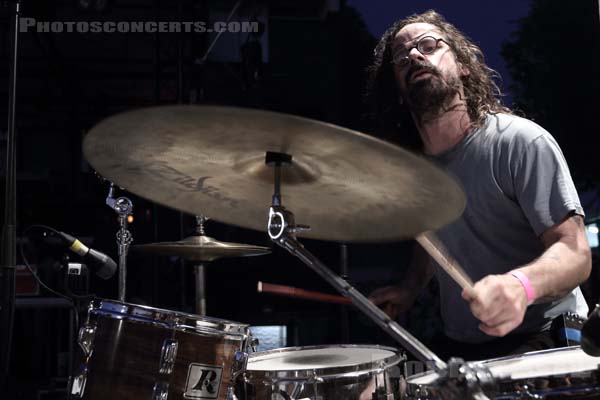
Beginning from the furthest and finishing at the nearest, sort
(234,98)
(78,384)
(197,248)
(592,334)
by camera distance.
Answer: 1. (234,98)
2. (197,248)
3. (78,384)
4. (592,334)

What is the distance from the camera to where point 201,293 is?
323cm

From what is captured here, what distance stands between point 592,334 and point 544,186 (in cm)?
71

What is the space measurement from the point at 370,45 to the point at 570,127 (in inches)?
92.7

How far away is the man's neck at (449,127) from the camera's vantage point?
196cm

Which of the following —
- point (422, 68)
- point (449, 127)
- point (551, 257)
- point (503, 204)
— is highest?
point (422, 68)

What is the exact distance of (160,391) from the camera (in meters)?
1.94

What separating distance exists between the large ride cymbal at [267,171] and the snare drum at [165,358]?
0.51 m

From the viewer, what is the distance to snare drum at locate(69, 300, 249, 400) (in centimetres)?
196

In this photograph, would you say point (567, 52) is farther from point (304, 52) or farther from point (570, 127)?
point (304, 52)

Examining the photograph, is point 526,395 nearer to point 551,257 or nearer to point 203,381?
point 551,257

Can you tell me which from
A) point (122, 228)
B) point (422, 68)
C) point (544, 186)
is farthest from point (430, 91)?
point (122, 228)

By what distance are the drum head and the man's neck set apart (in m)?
0.59

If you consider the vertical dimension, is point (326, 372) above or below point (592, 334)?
below

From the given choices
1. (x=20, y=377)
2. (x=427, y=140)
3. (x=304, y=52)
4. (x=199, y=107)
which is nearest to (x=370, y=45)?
(x=304, y=52)
